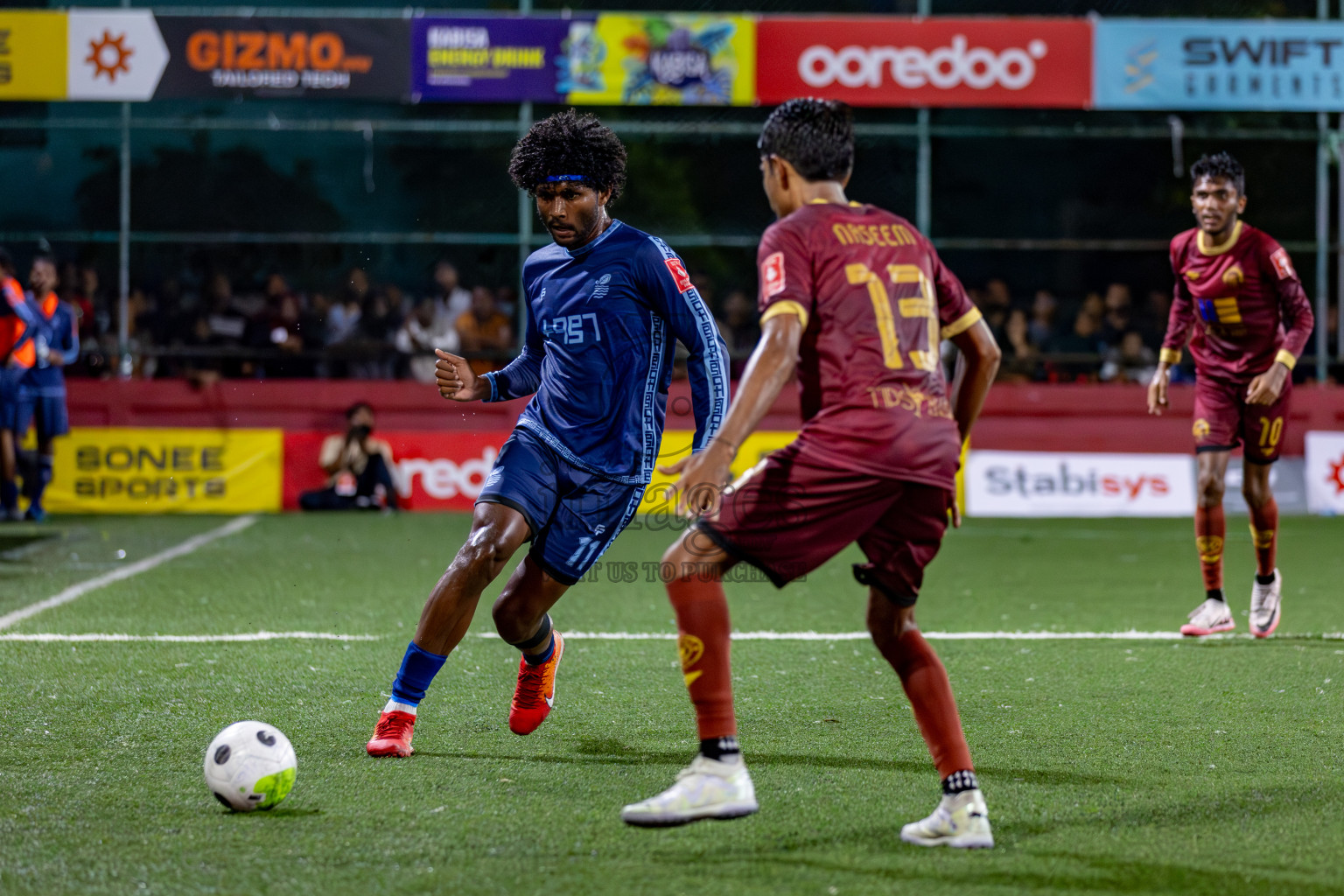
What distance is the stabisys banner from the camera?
1537 centimetres

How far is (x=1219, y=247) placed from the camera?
725 centimetres

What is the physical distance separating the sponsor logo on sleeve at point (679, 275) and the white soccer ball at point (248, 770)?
6.35 feet

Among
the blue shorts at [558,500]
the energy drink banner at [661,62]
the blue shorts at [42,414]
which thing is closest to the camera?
the blue shorts at [558,500]

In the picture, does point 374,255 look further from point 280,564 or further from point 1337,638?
point 1337,638

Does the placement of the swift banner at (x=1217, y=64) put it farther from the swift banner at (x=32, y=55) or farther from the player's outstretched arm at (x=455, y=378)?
the player's outstretched arm at (x=455, y=378)

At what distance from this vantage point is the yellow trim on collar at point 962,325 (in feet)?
12.3

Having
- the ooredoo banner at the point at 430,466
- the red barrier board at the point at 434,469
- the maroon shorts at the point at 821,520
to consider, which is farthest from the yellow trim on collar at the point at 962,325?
the red barrier board at the point at 434,469

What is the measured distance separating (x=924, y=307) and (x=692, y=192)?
16009mm

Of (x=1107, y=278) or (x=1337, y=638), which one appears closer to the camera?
(x=1337, y=638)

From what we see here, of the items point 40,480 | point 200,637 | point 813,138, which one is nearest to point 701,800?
point 813,138

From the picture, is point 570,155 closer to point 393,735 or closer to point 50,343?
point 393,735

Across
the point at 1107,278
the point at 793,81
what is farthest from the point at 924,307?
the point at 1107,278

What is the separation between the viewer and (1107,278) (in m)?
21.3

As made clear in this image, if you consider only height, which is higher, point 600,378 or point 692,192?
point 692,192
